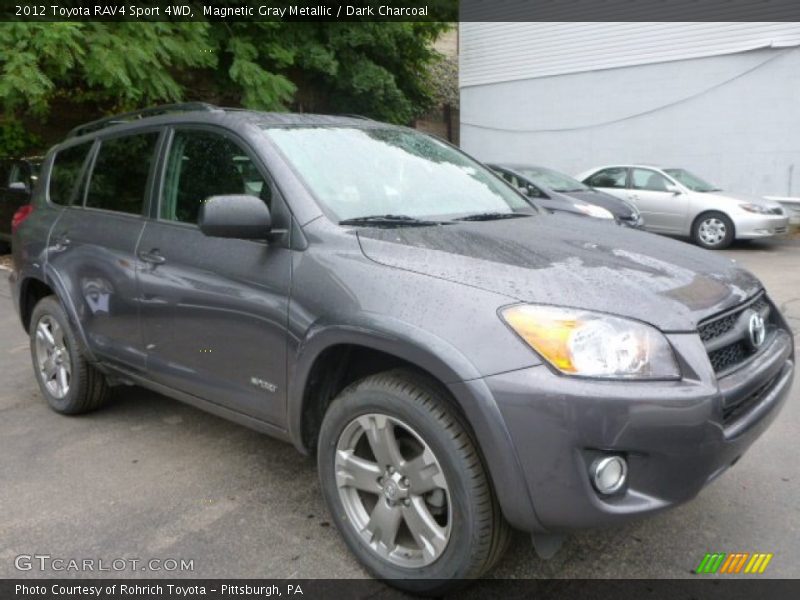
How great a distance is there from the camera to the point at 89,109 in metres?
14.0

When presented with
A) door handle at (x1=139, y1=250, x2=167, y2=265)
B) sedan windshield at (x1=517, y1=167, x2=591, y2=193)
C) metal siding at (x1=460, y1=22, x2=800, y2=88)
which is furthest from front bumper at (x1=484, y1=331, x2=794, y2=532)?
metal siding at (x1=460, y1=22, x2=800, y2=88)

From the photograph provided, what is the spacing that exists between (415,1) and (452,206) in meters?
14.7

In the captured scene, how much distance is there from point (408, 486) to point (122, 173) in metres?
2.50

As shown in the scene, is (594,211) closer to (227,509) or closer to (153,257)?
(153,257)

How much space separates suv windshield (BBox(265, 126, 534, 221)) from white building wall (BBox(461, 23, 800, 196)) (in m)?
12.3

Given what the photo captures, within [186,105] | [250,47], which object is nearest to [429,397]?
[186,105]

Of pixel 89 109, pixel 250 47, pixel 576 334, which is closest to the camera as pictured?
pixel 576 334

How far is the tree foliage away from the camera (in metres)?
8.83

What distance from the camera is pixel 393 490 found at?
2598 mm

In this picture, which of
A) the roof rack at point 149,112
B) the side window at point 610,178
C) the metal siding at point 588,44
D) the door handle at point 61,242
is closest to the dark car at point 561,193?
the side window at point 610,178

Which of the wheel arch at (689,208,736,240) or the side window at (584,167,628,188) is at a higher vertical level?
the side window at (584,167,628,188)

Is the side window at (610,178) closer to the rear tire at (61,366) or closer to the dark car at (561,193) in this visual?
the dark car at (561,193)

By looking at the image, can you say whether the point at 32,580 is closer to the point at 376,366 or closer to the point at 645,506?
the point at 376,366

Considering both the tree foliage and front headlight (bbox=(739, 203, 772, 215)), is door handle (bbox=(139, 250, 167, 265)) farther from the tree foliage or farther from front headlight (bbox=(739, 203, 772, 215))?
front headlight (bbox=(739, 203, 772, 215))
